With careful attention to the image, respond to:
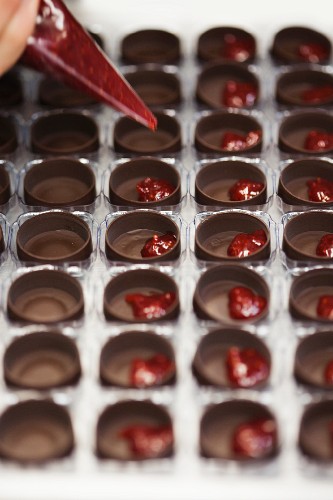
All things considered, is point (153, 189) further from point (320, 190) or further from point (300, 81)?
point (300, 81)

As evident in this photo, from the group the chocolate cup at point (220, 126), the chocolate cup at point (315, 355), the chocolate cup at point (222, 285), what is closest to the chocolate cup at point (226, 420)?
the chocolate cup at point (315, 355)

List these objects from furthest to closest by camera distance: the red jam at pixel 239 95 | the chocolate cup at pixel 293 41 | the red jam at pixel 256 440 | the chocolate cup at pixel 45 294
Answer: the chocolate cup at pixel 293 41
the red jam at pixel 239 95
the chocolate cup at pixel 45 294
the red jam at pixel 256 440

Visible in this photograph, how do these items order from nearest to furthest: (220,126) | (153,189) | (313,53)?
(153,189), (220,126), (313,53)

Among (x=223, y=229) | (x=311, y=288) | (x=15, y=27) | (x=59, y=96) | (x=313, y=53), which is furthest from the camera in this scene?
(x=313, y=53)

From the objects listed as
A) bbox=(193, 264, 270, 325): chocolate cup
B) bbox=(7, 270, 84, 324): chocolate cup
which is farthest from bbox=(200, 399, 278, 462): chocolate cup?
bbox=(7, 270, 84, 324): chocolate cup

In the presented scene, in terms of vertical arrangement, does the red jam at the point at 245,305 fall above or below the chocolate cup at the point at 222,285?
below

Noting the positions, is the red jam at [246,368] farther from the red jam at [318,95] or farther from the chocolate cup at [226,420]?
the red jam at [318,95]

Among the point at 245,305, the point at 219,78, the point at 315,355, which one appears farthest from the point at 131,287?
the point at 219,78
